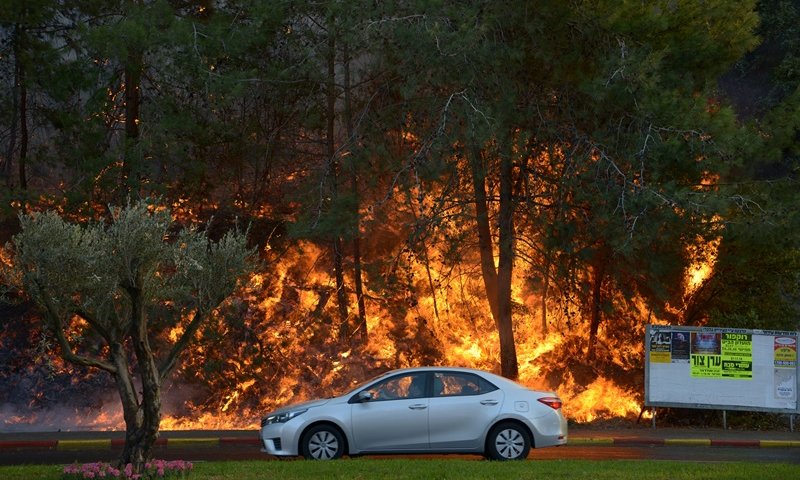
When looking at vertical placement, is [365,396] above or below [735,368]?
below

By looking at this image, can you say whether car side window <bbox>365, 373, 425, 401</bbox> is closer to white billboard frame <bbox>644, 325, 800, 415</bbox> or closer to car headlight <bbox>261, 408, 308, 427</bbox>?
car headlight <bbox>261, 408, 308, 427</bbox>

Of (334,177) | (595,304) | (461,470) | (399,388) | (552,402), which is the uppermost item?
(334,177)

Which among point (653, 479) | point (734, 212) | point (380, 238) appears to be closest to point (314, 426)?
point (653, 479)

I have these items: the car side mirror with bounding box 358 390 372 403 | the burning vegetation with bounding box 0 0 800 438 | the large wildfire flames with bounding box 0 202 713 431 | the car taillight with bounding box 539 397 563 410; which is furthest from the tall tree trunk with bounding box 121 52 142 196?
the car taillight with bounding box 539 397 563 410

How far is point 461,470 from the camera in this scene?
12234mm

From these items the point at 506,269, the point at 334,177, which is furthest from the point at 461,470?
the point at 334,177

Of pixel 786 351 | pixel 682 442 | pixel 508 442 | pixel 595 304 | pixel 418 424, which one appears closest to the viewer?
pixel 418 424

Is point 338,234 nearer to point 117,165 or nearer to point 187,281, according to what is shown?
point 117,165

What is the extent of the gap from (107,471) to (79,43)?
1347 centimetres

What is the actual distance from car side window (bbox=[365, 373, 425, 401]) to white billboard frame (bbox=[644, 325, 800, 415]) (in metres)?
8.03

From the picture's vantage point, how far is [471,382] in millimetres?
14453

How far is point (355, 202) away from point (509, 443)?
872 centimetres

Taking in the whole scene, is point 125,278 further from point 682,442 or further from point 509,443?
point 682,442

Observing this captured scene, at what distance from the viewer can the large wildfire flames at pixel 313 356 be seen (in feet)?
78.8
